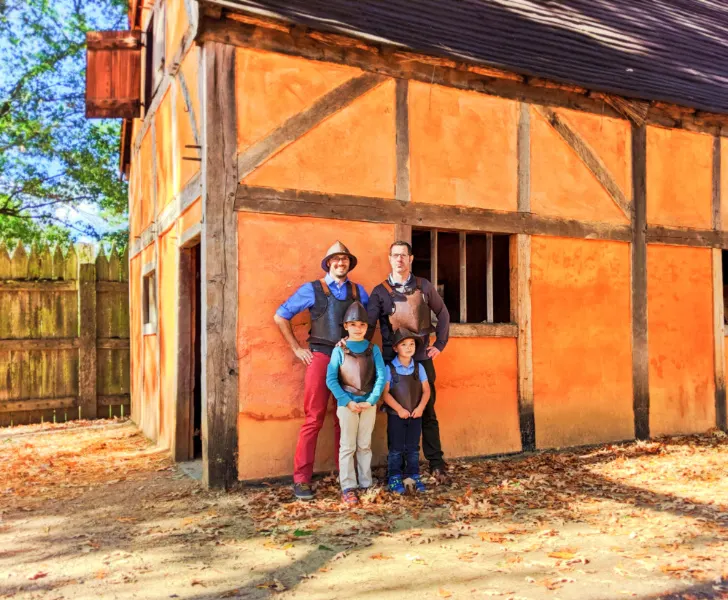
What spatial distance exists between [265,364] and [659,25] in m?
8.43

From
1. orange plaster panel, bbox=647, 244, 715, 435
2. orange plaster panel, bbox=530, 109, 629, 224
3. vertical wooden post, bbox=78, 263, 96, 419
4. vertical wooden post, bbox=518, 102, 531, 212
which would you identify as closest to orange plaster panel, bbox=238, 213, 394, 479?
vertical wooden post, bbox=518, 102, 531, 212

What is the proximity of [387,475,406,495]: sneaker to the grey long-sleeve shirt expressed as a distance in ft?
3.39

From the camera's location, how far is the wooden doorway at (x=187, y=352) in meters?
6.95

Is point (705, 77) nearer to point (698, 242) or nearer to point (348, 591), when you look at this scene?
point (698, 242)

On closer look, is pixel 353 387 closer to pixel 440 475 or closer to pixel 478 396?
pixel 440 475

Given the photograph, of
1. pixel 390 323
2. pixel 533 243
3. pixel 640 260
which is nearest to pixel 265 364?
pixel 390 323

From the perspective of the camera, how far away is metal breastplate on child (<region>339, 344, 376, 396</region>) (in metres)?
5.32

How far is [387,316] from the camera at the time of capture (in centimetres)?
585

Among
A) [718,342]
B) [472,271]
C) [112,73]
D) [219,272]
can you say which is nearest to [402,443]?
[219,272]

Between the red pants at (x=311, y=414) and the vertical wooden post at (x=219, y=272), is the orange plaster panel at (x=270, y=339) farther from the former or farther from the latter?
the red pants at (x=311, y=414)

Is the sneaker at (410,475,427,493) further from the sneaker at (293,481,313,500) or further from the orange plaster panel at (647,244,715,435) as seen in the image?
the orange plaster panel at (647,244,715,435)

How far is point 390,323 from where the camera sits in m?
5.86

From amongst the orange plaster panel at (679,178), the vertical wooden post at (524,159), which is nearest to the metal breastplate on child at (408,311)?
the vertical wooden post at (524,159)

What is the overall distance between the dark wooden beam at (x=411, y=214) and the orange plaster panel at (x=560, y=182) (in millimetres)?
121
